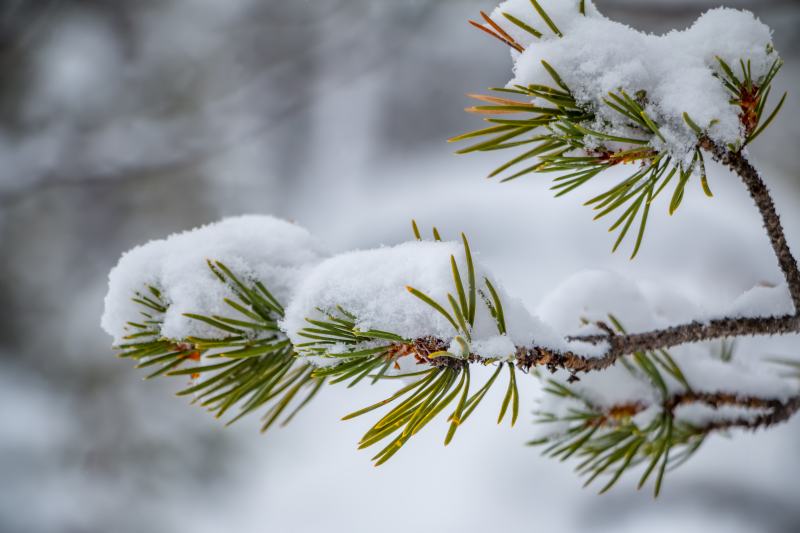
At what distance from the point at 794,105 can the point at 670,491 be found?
966 millimetres

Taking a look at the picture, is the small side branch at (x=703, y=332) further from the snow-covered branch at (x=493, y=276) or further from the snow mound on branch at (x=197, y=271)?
the snow mound on branch at (x=197, y=271)

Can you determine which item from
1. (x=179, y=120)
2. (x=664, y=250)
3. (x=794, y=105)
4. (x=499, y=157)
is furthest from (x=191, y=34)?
(x=794, y=105)

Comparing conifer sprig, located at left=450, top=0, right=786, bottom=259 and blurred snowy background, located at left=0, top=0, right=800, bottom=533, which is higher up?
blurred snowy background, located at left=0, top=0, right=800, bottom=533

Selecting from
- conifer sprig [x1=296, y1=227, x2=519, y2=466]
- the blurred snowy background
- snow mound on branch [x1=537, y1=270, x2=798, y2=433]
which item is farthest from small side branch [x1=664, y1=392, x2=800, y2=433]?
the blurred snowy background

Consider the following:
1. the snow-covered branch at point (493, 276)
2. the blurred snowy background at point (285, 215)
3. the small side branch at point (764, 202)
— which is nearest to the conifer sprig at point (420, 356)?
the snow-covered branch at point (493, 276)

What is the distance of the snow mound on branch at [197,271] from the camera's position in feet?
1.24

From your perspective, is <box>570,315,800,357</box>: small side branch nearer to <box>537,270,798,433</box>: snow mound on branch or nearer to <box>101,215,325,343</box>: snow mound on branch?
<box>537,270,798,433</box>: snow mound on branch

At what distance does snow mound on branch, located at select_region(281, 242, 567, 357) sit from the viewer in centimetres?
31

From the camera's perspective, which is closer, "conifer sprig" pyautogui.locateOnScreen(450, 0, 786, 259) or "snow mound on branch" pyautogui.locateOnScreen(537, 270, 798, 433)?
"conifer sprig" pyautogui.locateOnScreen(450, 0, 786, 259)

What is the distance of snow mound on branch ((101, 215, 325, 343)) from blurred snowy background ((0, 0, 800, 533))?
1.09m

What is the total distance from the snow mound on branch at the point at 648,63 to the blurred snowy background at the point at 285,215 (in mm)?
1157

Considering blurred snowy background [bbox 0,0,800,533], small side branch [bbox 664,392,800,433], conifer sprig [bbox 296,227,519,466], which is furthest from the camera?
blurred snowy background [bbox 0,0,800,533]

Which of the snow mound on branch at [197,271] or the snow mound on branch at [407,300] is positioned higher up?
the snow mound on branch at [197,271]

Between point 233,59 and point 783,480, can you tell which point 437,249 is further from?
point 233,59
